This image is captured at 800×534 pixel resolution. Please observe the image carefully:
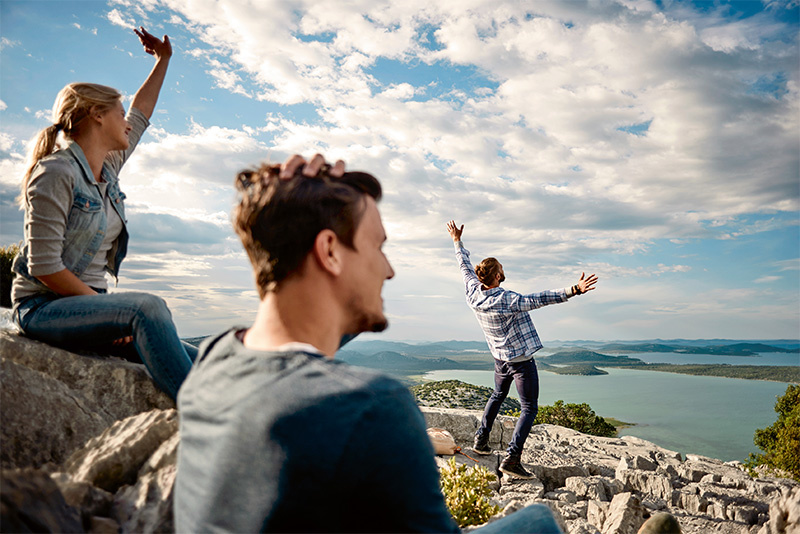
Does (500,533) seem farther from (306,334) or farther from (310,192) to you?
(310,192)

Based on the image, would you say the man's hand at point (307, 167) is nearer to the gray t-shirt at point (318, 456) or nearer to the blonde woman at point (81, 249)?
the gray t-shirt at point (318, 456)

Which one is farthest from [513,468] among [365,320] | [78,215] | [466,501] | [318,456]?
[318,456]

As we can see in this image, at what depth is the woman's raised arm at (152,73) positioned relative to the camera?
3.90m

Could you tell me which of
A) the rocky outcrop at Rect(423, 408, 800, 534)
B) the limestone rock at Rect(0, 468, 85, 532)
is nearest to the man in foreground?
the limestone rock at Rect(0, 468, 85, 532)

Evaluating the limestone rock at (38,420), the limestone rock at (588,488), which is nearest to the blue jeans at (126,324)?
the limestone rock at (38,420)

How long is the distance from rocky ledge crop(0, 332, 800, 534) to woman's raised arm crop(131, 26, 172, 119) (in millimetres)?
1905

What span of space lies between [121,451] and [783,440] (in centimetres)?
1337

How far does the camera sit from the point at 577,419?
718 inches

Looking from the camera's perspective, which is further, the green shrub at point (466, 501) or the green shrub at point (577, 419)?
the green shrub at point (577, 419)

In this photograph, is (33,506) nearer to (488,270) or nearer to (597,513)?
(597,513)

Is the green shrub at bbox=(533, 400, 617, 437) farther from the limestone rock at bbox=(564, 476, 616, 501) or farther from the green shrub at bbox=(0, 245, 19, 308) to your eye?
the green shrub at bbox=(0, 245, 19, 308)

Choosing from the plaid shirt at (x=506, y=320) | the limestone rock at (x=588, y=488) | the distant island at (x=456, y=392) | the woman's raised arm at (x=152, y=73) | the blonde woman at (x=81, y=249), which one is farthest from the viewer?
the distant island at (x=456, y=392)

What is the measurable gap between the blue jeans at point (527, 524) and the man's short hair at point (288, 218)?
1.07m

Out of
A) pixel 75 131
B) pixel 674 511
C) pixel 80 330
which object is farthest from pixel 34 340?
pixel 674 511
